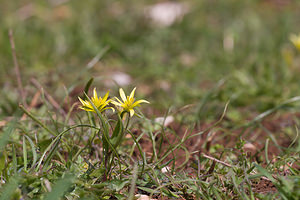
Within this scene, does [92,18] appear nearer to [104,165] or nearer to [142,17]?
[142,17]

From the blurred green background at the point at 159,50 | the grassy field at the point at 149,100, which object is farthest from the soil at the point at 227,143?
the blurred green background at the point at 159,50

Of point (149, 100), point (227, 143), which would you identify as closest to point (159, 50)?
point (149, 100)

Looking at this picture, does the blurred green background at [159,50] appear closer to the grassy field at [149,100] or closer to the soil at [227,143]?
the grassy field at [149,100]

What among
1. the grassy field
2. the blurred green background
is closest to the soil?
the grassy field

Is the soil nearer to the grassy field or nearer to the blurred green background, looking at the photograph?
the grassy field

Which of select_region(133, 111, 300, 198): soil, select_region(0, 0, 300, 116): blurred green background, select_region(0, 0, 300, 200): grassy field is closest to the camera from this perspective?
select_region(0, 0, 300, 200): grassy field

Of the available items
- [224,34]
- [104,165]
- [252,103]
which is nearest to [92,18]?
[224,34]
